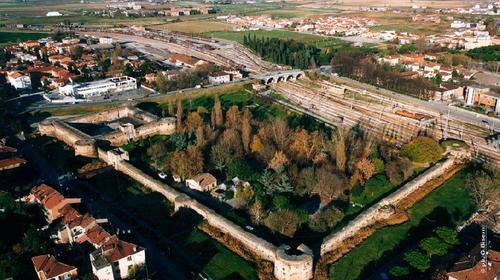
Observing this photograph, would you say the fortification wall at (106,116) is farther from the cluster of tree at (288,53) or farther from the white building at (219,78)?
the cluster of tree at (288,53)

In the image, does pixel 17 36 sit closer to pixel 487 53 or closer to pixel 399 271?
pixel 487 53

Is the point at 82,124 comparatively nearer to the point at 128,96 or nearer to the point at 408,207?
the point at 128,96

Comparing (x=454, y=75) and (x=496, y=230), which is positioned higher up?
(x=454, y=75)

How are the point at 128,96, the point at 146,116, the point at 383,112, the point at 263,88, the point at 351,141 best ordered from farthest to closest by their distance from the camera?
the point at 263,88 < the point at 128,96 < the point at 383,112 < the point at 146,116 < the point at 351,141

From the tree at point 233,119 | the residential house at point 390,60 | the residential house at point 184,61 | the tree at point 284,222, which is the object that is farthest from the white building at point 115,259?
the residential house at point 390,60

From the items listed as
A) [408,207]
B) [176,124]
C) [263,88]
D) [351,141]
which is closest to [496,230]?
[408,207]

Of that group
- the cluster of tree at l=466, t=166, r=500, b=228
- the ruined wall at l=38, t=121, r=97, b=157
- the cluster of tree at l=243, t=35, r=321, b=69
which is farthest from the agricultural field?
the cluster of tree at l=466, t=166, r=500, b=228

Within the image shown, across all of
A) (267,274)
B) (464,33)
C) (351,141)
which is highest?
(464,33)
